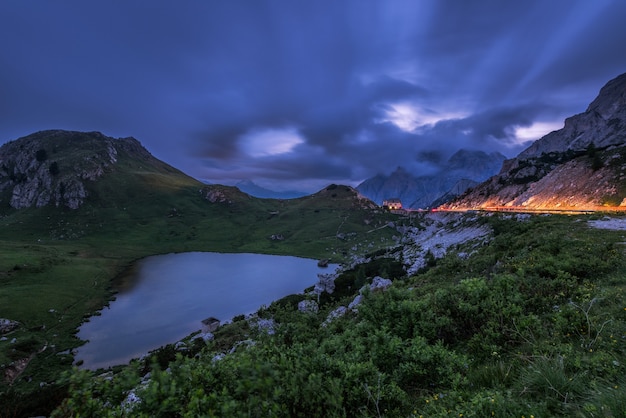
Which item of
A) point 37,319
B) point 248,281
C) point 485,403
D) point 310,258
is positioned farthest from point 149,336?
point 310,258

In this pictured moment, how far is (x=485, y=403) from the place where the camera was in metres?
5.88

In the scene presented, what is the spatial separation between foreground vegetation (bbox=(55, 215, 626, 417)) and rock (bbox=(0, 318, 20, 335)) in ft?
248

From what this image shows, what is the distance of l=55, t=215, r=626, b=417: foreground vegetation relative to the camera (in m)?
5.46

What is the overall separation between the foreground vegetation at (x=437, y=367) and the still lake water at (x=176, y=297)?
56515 mm

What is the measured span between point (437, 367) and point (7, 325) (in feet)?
278

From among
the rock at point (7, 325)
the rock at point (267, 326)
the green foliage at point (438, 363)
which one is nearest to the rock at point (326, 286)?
the rock at point (267, 326)

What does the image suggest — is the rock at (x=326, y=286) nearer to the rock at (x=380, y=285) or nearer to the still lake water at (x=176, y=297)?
the still lake water at (x=176, y=297)

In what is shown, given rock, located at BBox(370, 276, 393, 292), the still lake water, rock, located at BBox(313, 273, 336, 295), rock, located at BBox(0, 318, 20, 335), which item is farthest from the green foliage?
rock, located at BBox(0, 318, 20, 335)

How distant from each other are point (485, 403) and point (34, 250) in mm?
166310

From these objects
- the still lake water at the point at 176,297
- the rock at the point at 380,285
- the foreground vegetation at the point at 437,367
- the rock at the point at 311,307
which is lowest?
the still lake water at the point at 176,297

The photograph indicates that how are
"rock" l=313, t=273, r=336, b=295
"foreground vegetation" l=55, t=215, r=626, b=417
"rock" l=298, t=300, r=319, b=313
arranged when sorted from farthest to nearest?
"rock" l=313, t=273, r=336, b=295 < "rock" l=298, t=300, r=319, b=313 < "foreground vegetation" l=55, t=215, r=626, b=417

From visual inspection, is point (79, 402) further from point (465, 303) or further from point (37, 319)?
point (37, 319)

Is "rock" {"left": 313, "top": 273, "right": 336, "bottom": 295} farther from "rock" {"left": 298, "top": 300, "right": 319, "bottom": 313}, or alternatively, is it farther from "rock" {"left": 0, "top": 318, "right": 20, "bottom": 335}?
"rock" {"left": 0, "top": 318, "right": 20, "bottom": 335}

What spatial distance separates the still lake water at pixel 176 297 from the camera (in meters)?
57.7
